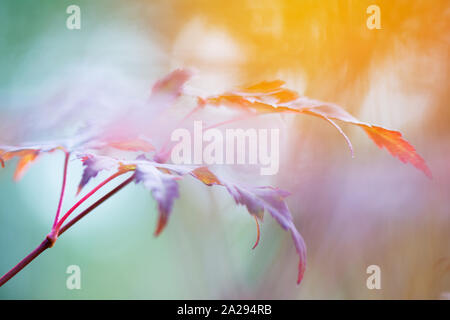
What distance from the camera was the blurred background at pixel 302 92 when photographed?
739 millimetres

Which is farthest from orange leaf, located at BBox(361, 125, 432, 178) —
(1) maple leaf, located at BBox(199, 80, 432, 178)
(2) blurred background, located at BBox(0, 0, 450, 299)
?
(2) blurred background, located at BBox(0, 0, 450, 299)

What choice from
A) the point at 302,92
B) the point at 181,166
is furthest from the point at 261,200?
the point at 302,92

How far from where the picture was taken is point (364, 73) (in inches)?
30.1

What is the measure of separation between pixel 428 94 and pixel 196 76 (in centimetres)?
62

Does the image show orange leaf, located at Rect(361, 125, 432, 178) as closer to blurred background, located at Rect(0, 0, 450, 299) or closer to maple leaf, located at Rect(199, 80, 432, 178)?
maple leaf, located at Rect(199, 80, 432, 178)

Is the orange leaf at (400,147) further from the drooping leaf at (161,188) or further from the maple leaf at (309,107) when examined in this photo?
the drooping leaf at (161,188)

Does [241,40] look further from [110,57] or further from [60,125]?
[60,125]

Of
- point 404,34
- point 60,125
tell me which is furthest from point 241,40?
point 60,125

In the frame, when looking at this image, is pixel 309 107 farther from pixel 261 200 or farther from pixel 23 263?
pixel 23 263

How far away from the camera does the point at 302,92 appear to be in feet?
2.57

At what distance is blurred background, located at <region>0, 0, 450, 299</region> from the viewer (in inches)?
29.1

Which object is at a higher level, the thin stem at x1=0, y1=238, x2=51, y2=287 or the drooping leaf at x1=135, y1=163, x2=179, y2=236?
the drooping leaf at x1=135, y1=163, x2=179, y2=236

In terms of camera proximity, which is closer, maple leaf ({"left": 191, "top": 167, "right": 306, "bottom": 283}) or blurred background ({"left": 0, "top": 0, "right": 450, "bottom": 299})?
maple leaf ({"left": 191, "top": 167, "right": 306, "bottom": 283})

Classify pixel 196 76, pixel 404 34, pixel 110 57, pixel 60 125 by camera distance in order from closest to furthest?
pixel 196 76
pixel 60 125
pixel 404 34
pixel 110 57
